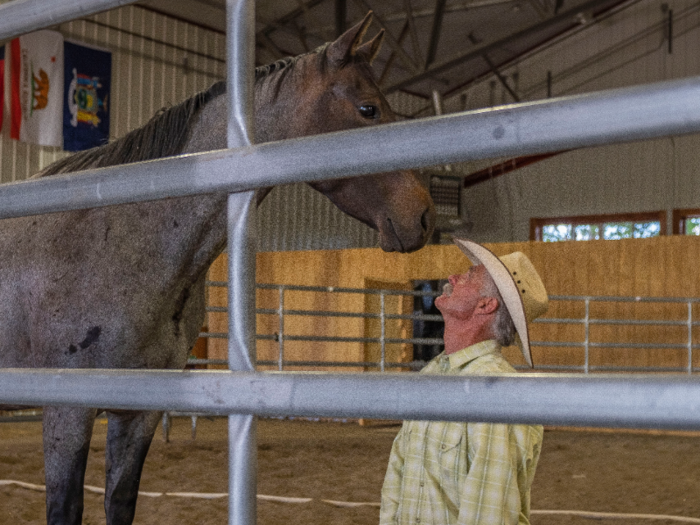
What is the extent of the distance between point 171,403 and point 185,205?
1.06 metres

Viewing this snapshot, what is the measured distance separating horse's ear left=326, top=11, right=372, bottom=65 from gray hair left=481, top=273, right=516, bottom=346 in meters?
0.63

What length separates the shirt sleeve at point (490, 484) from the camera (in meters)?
1.24

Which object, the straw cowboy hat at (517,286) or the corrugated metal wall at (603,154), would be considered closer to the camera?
the straw cowboy hat at (517,286)

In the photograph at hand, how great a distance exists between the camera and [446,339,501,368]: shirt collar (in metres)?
1.50

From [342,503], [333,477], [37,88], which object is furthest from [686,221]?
[342,503]

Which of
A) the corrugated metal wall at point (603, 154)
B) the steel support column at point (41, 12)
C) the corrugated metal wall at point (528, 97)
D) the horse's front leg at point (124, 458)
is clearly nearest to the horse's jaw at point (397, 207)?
the horse's front leg at point (124, 458)

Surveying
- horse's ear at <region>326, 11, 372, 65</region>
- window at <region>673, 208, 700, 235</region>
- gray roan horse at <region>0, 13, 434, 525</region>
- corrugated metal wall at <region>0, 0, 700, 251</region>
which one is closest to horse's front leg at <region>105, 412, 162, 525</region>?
gray roan horse at <region>0, 13, 434, 525</region>

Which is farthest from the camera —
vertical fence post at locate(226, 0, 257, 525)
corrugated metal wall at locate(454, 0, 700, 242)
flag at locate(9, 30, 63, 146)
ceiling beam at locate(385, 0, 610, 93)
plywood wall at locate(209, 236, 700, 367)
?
corrugated metal wall at locate(454, 0, 700, 242)

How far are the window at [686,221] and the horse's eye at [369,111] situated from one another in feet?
33.7

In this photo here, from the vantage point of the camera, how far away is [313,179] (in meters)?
0.58

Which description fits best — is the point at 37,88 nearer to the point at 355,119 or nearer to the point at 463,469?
the point at 355,119

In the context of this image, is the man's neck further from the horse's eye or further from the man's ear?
the horse's eye

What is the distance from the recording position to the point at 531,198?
487 inches

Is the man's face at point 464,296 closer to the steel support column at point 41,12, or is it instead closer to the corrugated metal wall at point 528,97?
the steel support column at point 41,12
